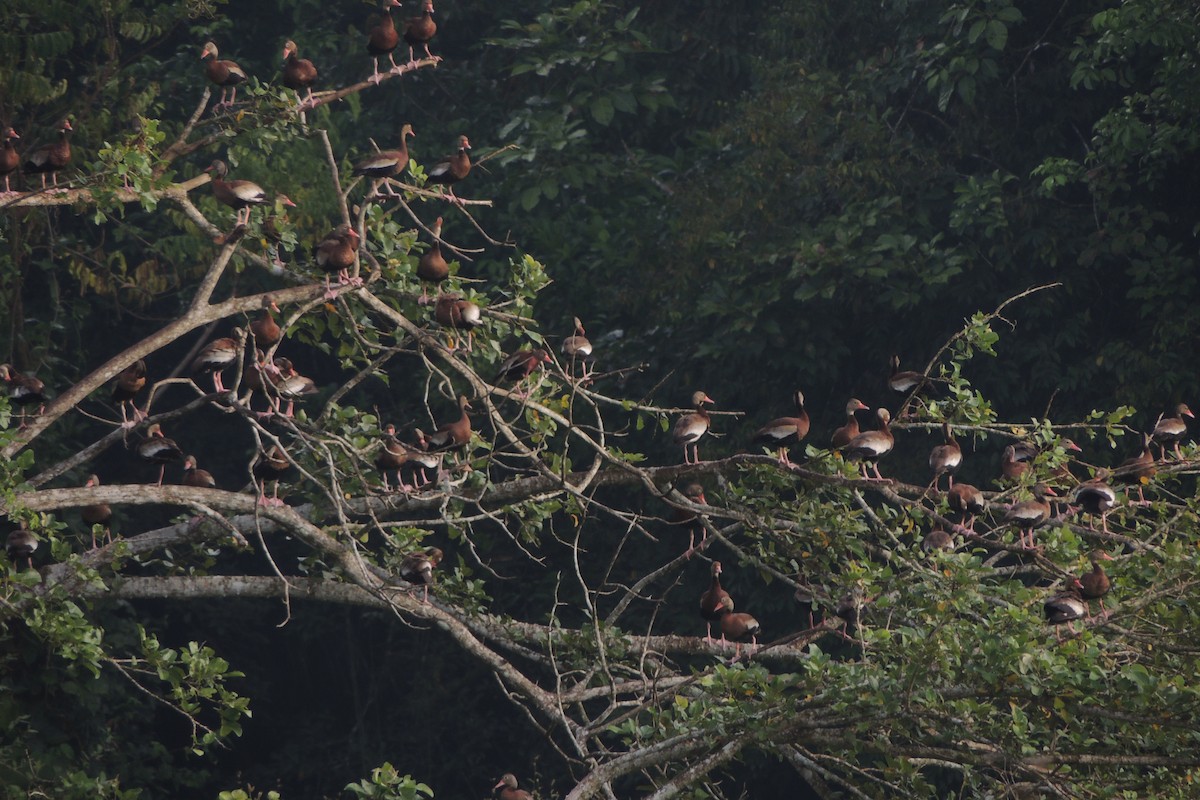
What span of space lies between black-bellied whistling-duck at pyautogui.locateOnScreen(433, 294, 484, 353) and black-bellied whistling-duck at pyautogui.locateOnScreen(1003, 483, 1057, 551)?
2.12 metres

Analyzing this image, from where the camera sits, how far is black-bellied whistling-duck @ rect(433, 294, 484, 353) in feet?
19.7

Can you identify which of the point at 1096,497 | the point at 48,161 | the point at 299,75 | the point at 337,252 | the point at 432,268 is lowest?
the point at 1096,497

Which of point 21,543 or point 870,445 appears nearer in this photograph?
point 21,543

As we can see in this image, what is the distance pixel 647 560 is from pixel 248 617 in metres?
3.14

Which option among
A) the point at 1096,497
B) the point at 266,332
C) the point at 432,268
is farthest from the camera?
the point at 432,268

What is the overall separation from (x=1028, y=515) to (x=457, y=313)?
2.24m

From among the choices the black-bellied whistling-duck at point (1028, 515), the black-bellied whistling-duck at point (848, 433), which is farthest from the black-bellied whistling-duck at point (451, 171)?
the black-bellied whistling-duck at point (1028, 515)

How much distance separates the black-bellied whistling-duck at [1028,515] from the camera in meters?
5.62

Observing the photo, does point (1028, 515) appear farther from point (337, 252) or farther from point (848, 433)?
point (337, 252)

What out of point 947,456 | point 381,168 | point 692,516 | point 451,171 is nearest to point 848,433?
point 947,456

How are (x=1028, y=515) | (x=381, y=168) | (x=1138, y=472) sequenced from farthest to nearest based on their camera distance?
1. (x=381, y=168)
2. (x=1138, y=472)
3. (x=1028, y=515)

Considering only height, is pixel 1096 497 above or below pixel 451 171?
below

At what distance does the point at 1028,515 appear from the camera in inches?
221

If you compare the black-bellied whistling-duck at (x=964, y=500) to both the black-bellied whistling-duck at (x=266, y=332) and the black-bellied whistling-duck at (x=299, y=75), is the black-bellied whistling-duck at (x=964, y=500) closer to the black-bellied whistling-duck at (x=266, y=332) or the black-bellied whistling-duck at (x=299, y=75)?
the black-bellied whistling-duck at (x=266, y=332)
